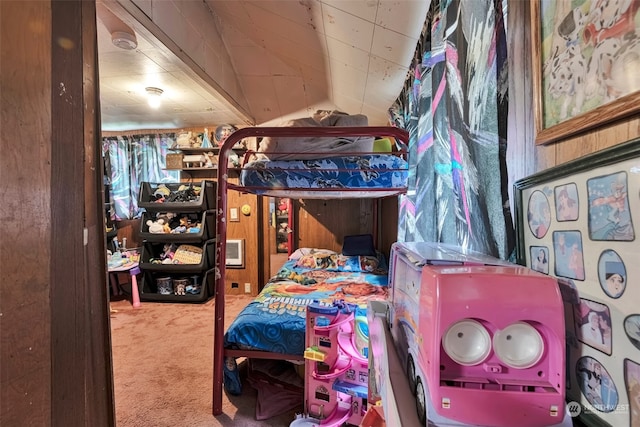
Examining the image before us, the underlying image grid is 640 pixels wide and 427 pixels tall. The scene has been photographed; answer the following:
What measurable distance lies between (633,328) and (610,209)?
17 cm

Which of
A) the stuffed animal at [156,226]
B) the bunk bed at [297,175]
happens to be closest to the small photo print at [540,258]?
the bunk bed at [297,175]

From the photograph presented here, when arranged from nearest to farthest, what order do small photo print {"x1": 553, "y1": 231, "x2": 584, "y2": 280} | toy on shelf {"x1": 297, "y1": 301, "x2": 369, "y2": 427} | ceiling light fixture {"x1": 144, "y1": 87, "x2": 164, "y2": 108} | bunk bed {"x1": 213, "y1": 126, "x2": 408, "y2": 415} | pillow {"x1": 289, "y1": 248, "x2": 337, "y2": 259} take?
small photo print {"x1": 553, "y1": 231, "x2": 584, "y2": 280} < toy on shelf {"x1": 297, "y1": 301, "x2": 369, "y2": 427} < bunk bed {"x1": 213, "y1": 126, "x2": 408, "y2": 415} < ceiling light fixture {"x1": 144, "y1": 87, "x2": 164, "y2": 108} < pillow {"x1": 289, "y1": 248, "x2": 337, "y2": 259}

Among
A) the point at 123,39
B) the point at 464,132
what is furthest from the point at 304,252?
the point at 464,132

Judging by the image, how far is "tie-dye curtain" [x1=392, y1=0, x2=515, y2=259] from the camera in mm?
832

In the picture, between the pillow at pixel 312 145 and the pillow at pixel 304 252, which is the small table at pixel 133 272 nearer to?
the pillow at pixel 304 252

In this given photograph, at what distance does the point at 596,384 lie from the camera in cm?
49

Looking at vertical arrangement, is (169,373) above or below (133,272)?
below

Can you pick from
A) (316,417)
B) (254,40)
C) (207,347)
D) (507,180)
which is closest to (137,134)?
(254,40)

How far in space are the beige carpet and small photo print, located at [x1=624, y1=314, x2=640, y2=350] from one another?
168 centimetres

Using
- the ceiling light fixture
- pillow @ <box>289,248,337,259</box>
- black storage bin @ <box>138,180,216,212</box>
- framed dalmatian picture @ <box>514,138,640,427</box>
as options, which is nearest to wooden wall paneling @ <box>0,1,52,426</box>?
Answer: framed dalmatian picture @ <box>514,138,640,427</box>

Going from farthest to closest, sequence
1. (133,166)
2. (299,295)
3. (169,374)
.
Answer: (133,166) < (299,295) < (169,374)

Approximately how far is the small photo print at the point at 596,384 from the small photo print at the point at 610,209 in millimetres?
211

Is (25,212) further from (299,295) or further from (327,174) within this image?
(299,295)

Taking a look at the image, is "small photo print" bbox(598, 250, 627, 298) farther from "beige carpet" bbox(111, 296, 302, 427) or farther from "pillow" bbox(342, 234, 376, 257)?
"pillow" bbox(342, 234, 376, 257)
